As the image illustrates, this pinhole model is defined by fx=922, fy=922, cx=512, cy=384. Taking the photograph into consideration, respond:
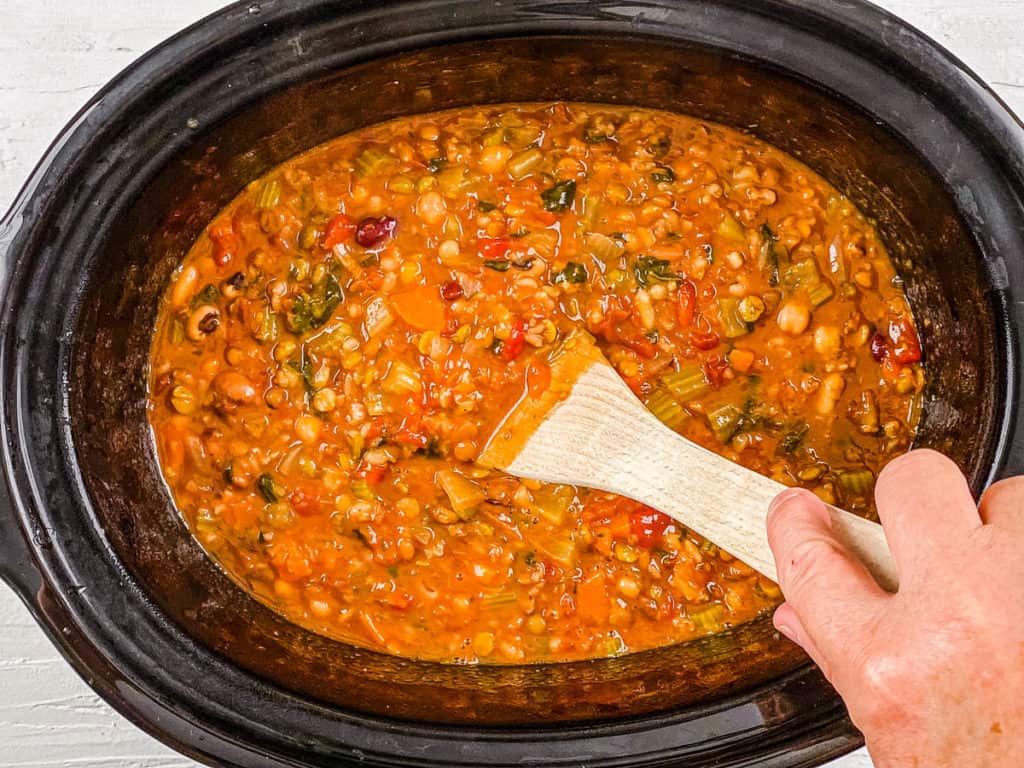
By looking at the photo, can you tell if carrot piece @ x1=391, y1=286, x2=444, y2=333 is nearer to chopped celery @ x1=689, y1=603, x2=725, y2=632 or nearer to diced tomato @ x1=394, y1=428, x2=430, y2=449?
diced tomato @ x1=394, y1=428, x2=430, y2=449

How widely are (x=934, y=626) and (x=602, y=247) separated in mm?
1484

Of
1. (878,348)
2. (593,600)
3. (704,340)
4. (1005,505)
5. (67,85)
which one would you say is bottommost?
(1005,505)

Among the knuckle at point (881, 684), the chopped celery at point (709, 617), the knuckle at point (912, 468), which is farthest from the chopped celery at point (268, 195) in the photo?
the knuckle at point (881, 684)

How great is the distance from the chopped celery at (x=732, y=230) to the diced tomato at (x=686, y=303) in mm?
184

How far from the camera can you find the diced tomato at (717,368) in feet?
8.98

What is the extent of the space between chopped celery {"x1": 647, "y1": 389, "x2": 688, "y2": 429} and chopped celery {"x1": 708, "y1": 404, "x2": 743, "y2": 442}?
3.3 inches

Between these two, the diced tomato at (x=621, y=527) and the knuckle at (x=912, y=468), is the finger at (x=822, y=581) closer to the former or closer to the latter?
the knuckle at (x=912, y=468)

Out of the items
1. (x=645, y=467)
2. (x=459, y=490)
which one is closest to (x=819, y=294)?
(x=645, y=467)

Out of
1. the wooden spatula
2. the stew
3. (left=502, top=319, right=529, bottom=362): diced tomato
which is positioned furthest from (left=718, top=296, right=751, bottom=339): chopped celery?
(left=502, top=319, right=529, bottom=362): diced tomato

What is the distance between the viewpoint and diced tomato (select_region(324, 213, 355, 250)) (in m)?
2.75

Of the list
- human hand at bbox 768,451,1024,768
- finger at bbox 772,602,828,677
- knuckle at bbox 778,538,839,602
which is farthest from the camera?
finger at bbox 772,602,828,677

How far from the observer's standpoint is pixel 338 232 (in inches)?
108

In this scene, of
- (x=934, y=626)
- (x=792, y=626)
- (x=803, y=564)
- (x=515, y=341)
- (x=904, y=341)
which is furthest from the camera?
(x=904, y=341)

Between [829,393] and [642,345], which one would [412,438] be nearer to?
[642,345]
